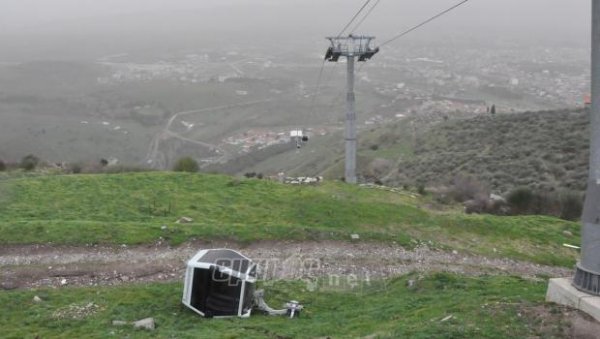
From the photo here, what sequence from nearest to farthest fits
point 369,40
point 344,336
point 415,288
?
point 344,336, point 415,288, point 369,40

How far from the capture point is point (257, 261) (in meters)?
17.9

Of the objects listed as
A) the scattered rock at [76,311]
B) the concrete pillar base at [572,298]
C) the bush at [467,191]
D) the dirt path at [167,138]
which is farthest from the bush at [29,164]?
the concrete pillar base at [572,298]

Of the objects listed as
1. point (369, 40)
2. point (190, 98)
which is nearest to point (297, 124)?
point (190, 98)

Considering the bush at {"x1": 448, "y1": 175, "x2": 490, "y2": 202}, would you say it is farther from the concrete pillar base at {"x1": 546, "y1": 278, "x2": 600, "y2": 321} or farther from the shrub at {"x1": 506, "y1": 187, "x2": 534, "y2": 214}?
the concrete pillar base at {"x1": 546, "y1": 278, "x2": 600, "y2": 321}

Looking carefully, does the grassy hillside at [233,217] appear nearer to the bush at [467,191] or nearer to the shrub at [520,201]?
the shrub at [520,201]

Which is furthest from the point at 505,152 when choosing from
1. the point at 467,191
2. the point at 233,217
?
the point at 233,217

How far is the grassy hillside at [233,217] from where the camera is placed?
736 inches

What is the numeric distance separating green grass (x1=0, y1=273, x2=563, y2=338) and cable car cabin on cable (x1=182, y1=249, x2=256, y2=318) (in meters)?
0.33

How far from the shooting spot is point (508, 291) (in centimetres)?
1345

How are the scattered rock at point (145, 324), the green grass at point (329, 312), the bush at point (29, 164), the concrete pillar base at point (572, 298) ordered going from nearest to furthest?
the concrete pillar base at point (572, 298) → the green grass at point (329, 312) → the scattered rock at point (145, 324) → the bush at point (29, 164)

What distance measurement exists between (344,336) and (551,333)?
3.56m

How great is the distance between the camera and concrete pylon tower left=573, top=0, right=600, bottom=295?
1045 centimetres

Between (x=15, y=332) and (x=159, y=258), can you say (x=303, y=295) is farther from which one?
(x=15, y=332)

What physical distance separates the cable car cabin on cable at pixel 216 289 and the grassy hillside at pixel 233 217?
5129mm
